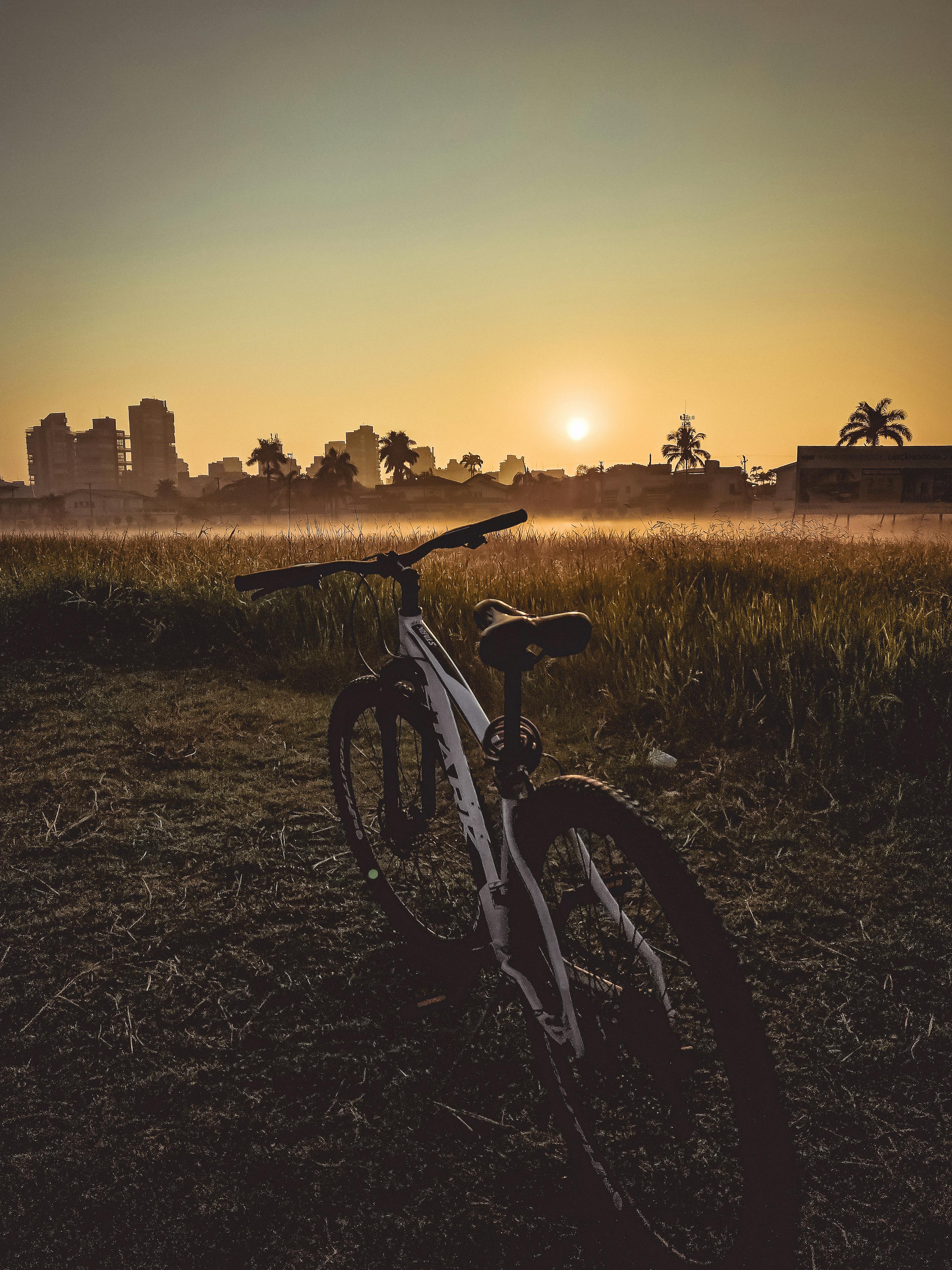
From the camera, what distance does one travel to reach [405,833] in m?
2.59

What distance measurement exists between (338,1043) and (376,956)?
441 mm

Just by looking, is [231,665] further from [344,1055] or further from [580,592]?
[344,1055]

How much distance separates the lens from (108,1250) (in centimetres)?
154

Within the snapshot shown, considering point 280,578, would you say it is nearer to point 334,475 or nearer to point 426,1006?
point 426,1006

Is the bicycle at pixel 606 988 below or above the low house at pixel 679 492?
below

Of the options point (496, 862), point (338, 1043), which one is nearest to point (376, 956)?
point (338, 1043)

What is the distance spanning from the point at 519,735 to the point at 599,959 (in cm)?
61

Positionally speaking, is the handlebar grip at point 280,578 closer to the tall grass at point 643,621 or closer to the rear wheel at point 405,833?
the rear wheel at point 405,833

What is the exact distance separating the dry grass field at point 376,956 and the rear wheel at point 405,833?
0.17 metres

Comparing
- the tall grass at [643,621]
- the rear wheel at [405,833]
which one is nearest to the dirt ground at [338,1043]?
the rear wheel at [405,833]

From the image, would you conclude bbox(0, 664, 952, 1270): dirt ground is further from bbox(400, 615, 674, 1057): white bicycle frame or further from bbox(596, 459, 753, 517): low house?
bbox(596, 459, 753, 517): low house

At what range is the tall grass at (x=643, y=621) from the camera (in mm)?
4570

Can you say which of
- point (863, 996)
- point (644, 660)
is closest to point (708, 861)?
point (863, 996)

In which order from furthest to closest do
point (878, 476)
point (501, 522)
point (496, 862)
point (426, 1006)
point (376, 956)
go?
point (878, 476) < point (376, 956) < point (426, 1006) < point (501, 522) < point (496, 862)
